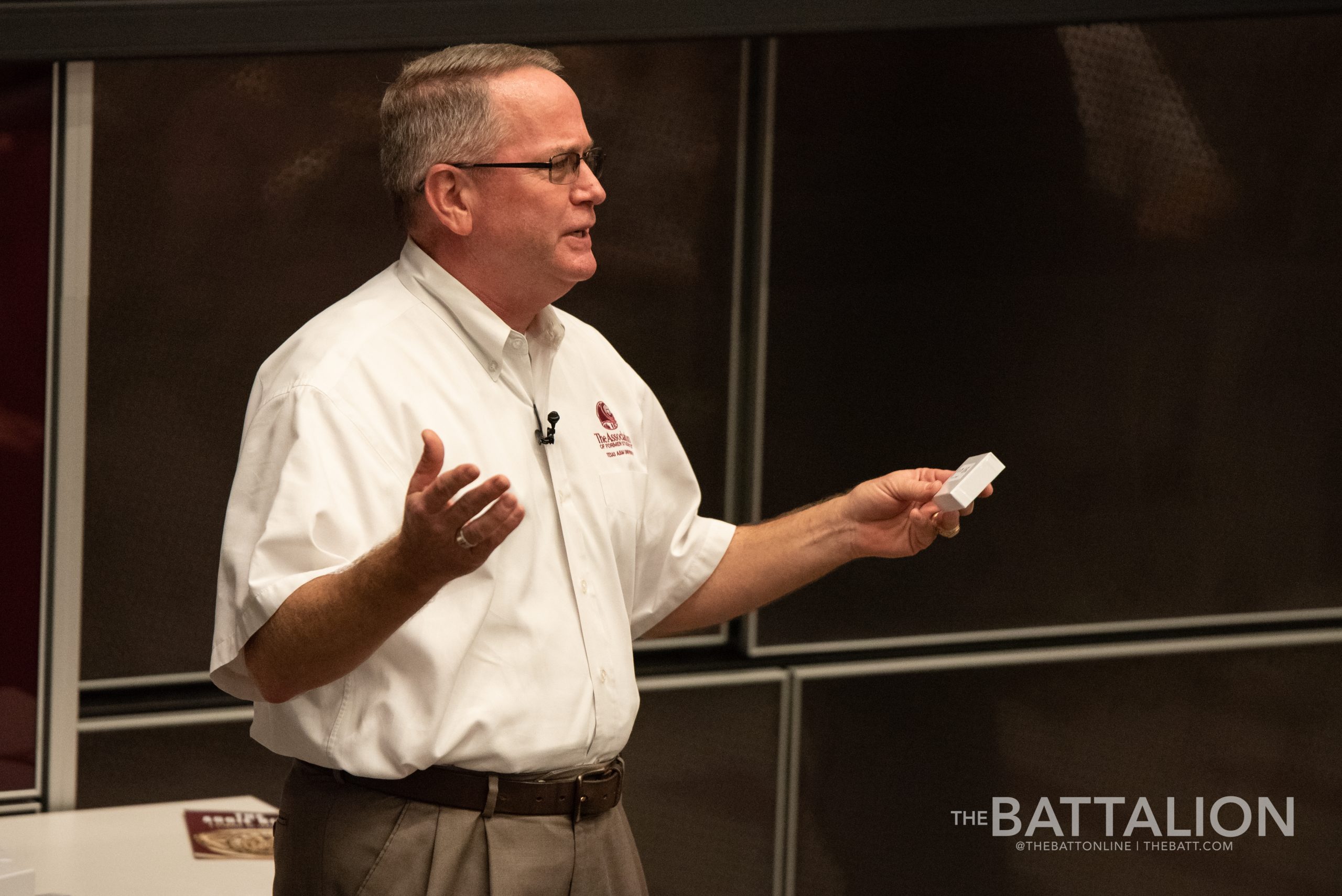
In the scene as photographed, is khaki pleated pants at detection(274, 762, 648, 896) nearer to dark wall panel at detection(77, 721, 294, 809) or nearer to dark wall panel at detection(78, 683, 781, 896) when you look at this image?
dark wall panel at detection(77, 721, 294, 809)

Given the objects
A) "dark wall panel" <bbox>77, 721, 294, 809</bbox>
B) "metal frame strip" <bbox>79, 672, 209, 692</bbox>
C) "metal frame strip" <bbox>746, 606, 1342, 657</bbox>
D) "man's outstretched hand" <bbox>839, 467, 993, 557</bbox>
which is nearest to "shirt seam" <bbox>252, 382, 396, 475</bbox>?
"man's outstretched hand" <bbox>839, 467, 993, 557</bbox>

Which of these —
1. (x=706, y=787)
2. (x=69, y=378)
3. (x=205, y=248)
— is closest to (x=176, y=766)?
(x=69, y=378)

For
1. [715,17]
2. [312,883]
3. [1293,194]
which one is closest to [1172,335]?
[1293,194]

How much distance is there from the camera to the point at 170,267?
3037mm

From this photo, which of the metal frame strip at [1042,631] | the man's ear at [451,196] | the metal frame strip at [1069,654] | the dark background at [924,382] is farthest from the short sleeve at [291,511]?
the metal frame strip at [1069,654]

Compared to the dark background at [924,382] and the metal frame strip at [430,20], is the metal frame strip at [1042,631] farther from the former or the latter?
the metal frame strip at [430,20]

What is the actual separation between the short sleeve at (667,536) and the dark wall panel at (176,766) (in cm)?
112

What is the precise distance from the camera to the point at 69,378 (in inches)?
116

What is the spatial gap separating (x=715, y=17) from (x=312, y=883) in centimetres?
191

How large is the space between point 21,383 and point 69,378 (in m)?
0.09

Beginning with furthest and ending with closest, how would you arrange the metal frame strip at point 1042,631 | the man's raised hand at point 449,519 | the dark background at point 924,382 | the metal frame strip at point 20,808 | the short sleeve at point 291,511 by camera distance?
the metal frame strip at point 1042,631, the dark background at point 924,382, the metal frame strip at point 20,808, the short sleeve at point 291,511, the man's raised hand at point 449,519

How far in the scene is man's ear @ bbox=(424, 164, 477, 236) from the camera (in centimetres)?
223

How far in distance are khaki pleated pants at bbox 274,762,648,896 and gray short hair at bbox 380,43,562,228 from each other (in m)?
0.87

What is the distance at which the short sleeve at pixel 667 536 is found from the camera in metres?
2.49
